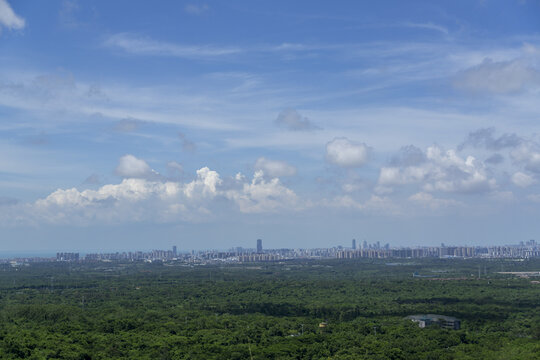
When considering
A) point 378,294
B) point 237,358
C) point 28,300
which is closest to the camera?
point 237,358

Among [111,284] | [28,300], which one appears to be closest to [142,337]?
[28,300]

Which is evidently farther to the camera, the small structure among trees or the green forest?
the small structure among trees

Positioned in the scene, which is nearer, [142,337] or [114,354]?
[114,354]

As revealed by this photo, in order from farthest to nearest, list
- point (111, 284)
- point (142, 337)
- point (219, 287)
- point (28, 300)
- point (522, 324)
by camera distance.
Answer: point (111, 284) → point (219, 287) → point (28, 300) → point (522, 324) → point (142, 337)

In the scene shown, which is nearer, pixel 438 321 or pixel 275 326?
pixel 275 326

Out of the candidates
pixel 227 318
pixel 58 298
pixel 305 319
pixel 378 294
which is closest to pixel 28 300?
pixel 58 298

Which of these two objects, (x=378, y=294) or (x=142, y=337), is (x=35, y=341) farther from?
(x=378, y=294)

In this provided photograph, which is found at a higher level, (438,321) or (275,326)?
(275,326)

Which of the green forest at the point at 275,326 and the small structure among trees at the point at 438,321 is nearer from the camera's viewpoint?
the green forest at the point at 275,326

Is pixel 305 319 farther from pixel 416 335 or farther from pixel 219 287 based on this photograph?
pixel 219 287
